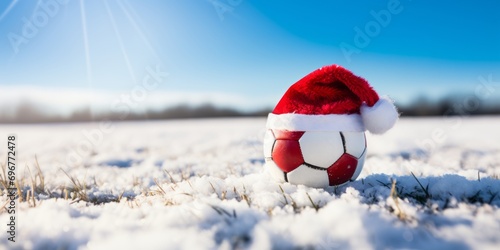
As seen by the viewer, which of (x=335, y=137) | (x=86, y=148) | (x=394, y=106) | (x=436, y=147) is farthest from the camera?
(x=86, y=148)

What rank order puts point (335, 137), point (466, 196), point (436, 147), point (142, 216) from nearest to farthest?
point (142, 216) < point (466, 196) < point (335, 137) < point (436, 147)

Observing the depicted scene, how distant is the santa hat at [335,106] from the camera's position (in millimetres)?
2559

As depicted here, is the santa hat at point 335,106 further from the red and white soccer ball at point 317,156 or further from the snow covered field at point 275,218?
the snow covered field at point 275,218

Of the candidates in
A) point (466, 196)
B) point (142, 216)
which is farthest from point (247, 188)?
point (466, 196)

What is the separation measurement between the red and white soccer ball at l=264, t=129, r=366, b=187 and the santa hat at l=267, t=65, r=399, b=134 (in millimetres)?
61

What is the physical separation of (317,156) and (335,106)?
40 cm

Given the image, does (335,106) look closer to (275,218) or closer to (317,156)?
(317,156)

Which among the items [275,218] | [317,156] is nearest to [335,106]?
[317,156]

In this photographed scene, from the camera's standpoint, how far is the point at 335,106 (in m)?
2.56

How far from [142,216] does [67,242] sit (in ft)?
1.44

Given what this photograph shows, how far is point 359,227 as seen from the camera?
1.57 metres

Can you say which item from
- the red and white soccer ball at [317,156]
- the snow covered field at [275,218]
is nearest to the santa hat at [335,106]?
the red and white soccer ball at [317,156]

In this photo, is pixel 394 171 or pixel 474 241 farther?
pixel 394 171

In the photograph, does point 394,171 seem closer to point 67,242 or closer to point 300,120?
point 300,120
